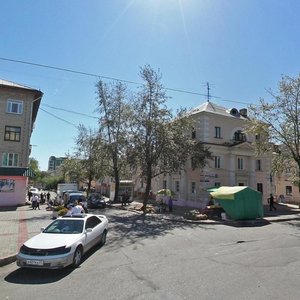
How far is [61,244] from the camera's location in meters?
9.75

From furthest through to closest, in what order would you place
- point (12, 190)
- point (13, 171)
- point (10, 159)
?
point (10, 159) < point (12, 190) < point (13, 171)

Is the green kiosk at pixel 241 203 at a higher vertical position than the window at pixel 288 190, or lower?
lower

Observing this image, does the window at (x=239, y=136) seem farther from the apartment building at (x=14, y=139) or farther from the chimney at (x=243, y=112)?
the apartment building at (x=14, y=139)

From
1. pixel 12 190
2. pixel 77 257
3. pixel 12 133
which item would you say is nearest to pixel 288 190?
pixel 12 190

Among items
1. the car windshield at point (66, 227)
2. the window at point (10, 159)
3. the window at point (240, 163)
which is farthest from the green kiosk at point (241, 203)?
the window at point (10, 159)

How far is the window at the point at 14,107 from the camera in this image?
36.2 meters

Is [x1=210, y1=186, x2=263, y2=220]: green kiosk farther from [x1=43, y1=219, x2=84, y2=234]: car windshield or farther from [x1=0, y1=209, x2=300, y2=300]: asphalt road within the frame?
[x1=43, y1=219, x2=84, y2=234]: car windshield

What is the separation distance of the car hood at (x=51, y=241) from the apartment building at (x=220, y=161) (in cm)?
2611

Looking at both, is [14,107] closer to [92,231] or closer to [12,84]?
[12,84]

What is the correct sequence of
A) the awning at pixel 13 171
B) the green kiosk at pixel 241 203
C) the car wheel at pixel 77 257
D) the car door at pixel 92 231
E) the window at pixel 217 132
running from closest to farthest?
the car wheel at pixel 77 257 → the car door at pixel 92 231 → the green kiosk at pixel 241 203 → the awning at pixel 13 171 → the window at pixel 217 132

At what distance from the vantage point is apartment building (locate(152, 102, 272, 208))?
1463 inches

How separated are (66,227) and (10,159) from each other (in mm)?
27046

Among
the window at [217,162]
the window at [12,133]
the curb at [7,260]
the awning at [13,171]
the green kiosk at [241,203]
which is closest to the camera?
the curb at [7,260]

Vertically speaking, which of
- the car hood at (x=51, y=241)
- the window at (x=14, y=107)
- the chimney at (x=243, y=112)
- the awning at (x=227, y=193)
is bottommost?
the car hood at (x=51, y=241)
